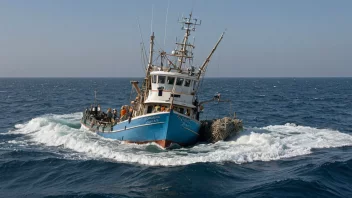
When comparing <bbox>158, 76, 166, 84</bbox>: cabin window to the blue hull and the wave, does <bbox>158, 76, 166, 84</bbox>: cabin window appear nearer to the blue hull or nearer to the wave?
the blue hull

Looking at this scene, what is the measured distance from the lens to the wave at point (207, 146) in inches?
772

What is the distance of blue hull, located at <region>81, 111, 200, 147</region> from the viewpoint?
73.0 feet

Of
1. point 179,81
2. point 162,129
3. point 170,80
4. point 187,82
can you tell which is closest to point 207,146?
point 162,129

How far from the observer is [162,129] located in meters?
22.5

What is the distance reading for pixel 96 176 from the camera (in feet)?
55.9

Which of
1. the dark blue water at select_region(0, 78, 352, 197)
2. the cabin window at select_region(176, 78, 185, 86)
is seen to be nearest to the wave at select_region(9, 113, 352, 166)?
the dark blue water at select_region(0, 78, 352, 197)

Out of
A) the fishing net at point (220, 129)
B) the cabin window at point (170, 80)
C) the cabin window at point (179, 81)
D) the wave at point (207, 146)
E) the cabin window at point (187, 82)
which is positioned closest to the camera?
the wave at point (207, 146)

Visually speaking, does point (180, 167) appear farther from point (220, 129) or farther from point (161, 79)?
point (161, 79)

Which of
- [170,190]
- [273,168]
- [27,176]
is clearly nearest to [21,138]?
[27,176]

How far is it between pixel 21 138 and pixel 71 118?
1246cm

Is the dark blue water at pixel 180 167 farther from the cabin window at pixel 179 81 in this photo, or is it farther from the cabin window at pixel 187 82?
the cabin window at pixel 179 81

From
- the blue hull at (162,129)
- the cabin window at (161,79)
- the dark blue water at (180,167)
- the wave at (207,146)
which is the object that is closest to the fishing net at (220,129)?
the wave at (207,146)

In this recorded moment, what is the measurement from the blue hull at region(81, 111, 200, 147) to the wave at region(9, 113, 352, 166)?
601mm

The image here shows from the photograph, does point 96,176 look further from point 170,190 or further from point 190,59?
point 190,59
